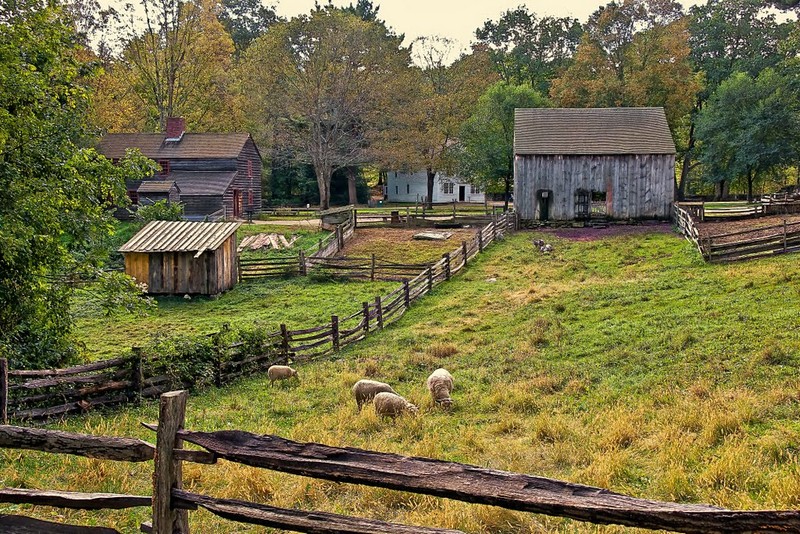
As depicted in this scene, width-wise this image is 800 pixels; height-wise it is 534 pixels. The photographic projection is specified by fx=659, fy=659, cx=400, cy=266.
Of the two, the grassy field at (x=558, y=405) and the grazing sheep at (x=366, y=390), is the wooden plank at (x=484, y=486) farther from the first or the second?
the grazing sheep at (x=366, y=390)

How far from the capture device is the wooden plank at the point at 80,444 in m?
4.74

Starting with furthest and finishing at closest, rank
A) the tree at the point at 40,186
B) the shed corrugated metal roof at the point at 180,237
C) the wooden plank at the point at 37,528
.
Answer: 1. the shed corrugated metal roof at the point at 180,237
2. the tree at the point at 40,186
3. the wooden plank at the point at 37,528

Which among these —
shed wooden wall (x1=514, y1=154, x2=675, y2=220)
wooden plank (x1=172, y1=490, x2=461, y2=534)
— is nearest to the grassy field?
wooden plank (x1=172, y1=490, x2=461, y2=534)

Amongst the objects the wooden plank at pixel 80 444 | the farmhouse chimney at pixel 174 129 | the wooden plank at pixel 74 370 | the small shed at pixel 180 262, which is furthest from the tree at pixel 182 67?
the wooden plank at pixel 80 444

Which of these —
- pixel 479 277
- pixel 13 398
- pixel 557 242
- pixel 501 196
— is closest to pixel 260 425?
pixel 13 398

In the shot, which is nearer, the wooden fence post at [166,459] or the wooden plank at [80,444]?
the wooden fence post at [166,459]

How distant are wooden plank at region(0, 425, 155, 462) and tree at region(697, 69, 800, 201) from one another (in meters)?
49.1

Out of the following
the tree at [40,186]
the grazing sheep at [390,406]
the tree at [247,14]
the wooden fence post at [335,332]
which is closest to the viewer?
the grazing sheep at [390,406]

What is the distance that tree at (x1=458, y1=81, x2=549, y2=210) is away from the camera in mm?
48125

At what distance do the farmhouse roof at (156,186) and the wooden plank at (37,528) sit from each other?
137ft

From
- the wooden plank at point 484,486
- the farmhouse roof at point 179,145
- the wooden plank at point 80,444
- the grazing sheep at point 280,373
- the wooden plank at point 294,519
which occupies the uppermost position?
the farmhouse roof at point 179,145

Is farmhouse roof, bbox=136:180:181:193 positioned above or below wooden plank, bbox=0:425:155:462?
above

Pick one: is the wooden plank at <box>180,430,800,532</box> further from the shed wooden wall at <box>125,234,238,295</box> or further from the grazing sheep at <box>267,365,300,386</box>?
the shed wooden wall at <box>125,234,238,295</box>

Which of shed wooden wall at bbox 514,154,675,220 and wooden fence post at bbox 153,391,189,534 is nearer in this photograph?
wooden fence post at bbox 153,391,189,534
